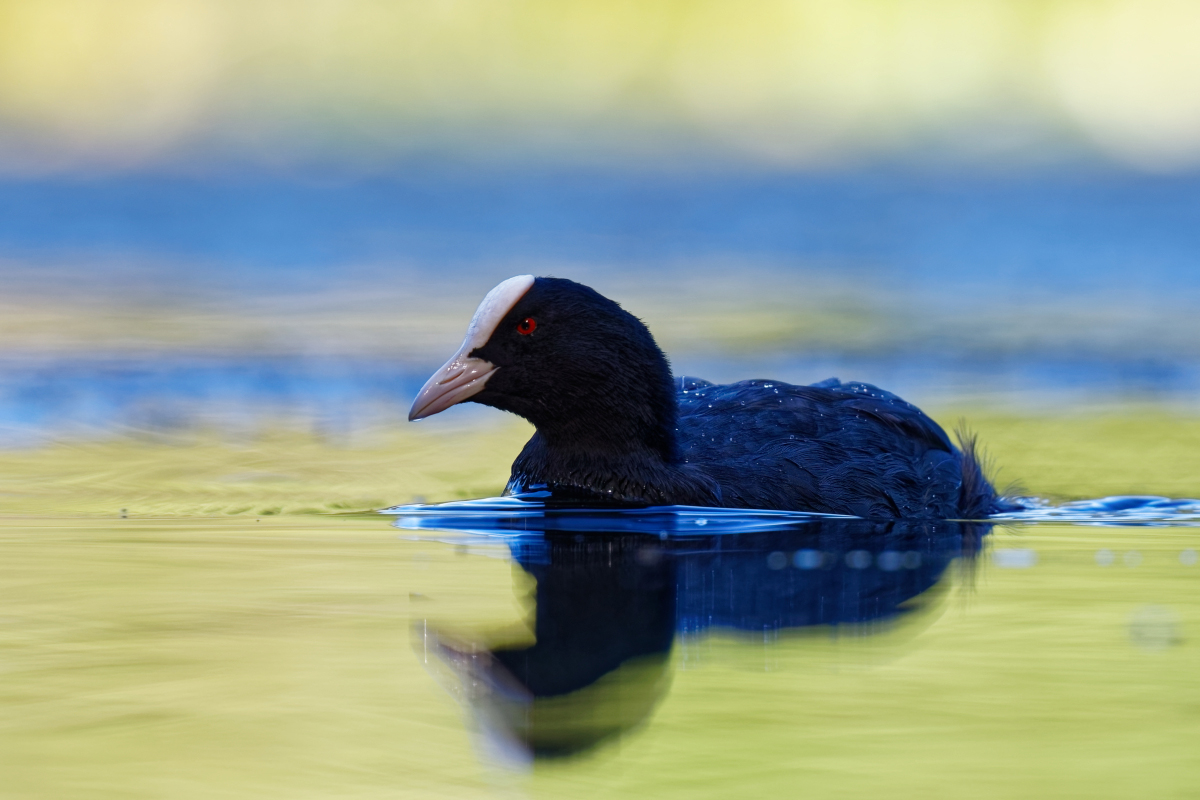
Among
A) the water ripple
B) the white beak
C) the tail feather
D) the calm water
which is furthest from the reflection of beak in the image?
the tail feather

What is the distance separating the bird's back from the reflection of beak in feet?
2.91

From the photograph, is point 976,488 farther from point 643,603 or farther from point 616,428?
point 643,603

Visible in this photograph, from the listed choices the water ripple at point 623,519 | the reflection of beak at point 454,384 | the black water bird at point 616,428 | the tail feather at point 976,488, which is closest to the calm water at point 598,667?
the water ripple at point 623,519

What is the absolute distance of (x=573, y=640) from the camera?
3289 millimetres

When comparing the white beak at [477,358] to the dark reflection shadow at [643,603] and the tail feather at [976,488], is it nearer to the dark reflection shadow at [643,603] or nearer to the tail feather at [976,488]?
the dark reflection shadow at [643,603]

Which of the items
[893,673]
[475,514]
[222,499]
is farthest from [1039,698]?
[222,499]

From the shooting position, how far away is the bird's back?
5910mm

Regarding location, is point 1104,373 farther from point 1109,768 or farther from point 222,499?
point 1109,768

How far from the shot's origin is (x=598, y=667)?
120 inches

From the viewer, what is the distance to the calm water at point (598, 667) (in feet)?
7.86

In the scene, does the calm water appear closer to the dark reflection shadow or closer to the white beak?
the dark reflection shadow

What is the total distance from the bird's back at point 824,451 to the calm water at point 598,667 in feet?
2.87

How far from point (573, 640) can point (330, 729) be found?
781mm

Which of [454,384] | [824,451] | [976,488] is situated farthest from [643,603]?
[976,488]
